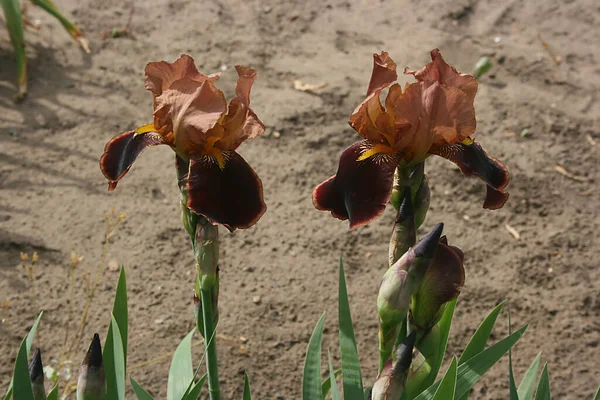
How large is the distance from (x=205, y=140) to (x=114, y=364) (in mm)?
470

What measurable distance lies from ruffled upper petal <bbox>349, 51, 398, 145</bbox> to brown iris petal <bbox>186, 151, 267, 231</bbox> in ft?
0.69

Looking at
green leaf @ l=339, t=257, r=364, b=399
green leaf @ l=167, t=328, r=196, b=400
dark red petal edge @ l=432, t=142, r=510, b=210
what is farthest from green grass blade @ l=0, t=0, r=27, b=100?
dark red petal edge @ l=432, t=142, r=510, b=210

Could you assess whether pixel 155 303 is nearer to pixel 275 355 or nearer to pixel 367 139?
pixel 275 355

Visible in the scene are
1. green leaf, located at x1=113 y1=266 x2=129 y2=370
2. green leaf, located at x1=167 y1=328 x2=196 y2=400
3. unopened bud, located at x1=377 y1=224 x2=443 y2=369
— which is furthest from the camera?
green leaf, located at x1=167 y1=328 x2=196 y2=400

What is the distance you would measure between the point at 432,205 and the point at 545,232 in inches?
18.2

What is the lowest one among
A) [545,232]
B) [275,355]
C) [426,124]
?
[545,232]

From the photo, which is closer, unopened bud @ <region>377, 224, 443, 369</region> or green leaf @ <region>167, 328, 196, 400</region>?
unopened bud @ <region>377, 224, 443, 369</region>

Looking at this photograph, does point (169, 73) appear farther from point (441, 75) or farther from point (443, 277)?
point (443, 277)

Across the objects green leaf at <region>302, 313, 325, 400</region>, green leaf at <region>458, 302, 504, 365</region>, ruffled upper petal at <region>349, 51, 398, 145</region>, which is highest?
ruffled upper petal at <region>349, 51, 398, 145</region>

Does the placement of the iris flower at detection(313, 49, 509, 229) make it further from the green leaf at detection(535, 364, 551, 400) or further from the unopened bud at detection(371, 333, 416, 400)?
the green leaf at detection(535, 364, 551, 400)

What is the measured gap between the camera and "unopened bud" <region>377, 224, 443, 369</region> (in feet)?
3.66

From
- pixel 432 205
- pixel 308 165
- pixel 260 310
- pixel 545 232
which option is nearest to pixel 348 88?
pixel 308 165

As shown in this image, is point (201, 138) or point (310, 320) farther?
point (310, 320)

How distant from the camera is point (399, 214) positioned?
1.24m
